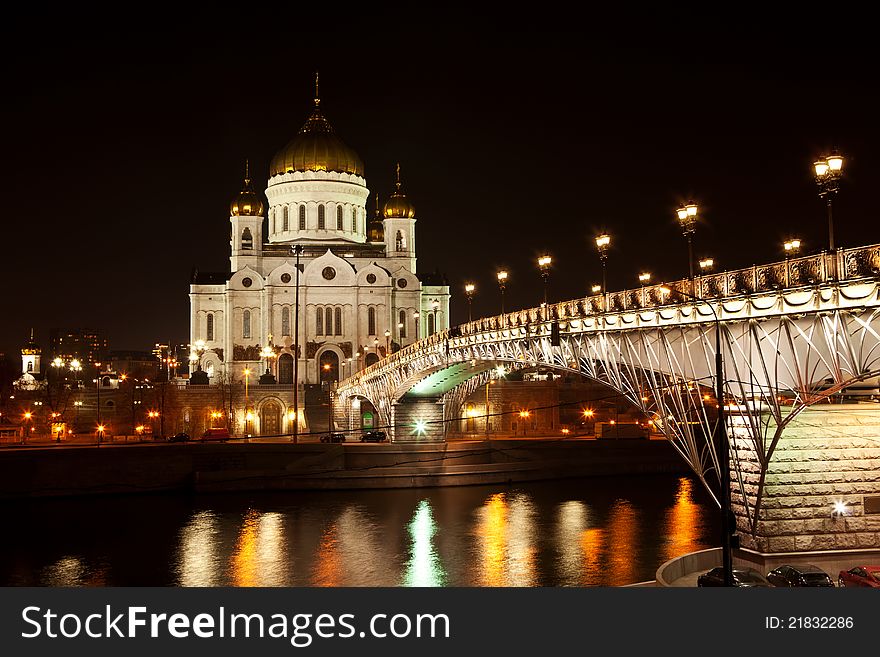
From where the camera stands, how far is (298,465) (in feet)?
171

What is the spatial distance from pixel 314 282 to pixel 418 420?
37.1 metres

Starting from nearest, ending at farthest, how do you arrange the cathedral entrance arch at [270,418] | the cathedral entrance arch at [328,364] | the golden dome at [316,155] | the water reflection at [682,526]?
the water reflection at [682,526], the cathedral entrance arch at [270,418], the cathedral entrance arch at [328,364], the golden dome at [316,155]

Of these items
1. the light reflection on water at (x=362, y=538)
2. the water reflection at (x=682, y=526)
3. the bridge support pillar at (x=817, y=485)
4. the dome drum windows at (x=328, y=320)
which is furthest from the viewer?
the dome drum windows at (x=328, y=320)

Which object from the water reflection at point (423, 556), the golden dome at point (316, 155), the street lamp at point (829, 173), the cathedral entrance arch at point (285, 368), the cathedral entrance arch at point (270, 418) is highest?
the golden dome at point (316, 155)

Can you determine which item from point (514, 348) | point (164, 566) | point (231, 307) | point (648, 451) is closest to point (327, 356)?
point (231, 307)

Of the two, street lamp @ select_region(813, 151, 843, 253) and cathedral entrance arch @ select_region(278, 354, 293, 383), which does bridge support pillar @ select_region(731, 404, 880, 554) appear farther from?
cathedral entrance arch @ select_region(278, 354, 293, 383)

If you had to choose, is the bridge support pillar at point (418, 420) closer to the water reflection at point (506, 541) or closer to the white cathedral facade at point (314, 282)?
the water reflection at point (506, 541)

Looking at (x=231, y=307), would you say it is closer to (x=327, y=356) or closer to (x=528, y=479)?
(x=327, y=356)

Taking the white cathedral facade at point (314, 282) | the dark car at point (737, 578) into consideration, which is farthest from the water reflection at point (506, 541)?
the white cathedral facade at point (314, 282)

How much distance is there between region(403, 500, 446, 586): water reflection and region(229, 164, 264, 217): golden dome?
208 feet

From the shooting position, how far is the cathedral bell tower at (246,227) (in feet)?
330

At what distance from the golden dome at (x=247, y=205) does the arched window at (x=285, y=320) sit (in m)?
12.2

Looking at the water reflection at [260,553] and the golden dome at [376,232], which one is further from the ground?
the golden dome at [376,232]

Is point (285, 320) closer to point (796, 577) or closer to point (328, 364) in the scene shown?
point (328, 364)
